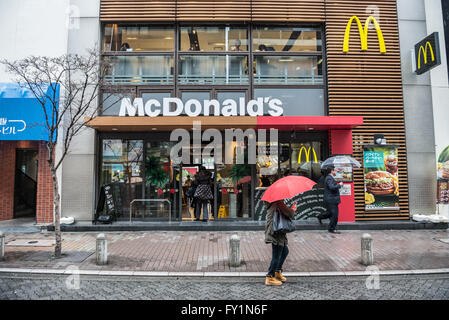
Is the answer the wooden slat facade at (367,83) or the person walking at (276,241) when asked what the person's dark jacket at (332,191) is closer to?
the wooden slat facade at (367,83)

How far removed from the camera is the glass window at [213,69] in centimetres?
1155

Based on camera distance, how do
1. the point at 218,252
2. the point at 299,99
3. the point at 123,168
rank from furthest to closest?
the point at 299,99
the point at 123,168
the point at 218,252

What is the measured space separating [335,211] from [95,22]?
11.1 metres

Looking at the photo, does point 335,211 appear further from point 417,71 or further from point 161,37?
point 161,37

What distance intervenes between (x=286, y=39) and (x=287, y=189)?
28.9 ft

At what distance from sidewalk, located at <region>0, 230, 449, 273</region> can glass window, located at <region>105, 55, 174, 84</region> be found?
575cm

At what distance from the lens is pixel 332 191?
9.69 meters

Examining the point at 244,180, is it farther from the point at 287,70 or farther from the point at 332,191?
the point at 287,70

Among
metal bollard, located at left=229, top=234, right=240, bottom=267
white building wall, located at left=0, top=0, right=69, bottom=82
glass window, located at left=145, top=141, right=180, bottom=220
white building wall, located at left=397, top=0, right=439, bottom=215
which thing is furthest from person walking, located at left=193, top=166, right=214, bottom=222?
white building wall, located at left=397, top=0, right=439, bottom=215

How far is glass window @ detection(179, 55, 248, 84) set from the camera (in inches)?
455

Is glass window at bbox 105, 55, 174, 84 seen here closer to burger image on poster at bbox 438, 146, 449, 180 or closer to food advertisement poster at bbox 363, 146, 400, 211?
food advertisement poster at bbox 363, 146, 400, 211

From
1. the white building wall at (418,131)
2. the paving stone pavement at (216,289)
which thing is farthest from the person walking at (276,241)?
the white building wall at (418,131)

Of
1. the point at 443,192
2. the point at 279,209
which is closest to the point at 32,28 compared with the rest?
the point at 279,209

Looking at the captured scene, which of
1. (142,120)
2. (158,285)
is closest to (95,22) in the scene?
(142,120)
